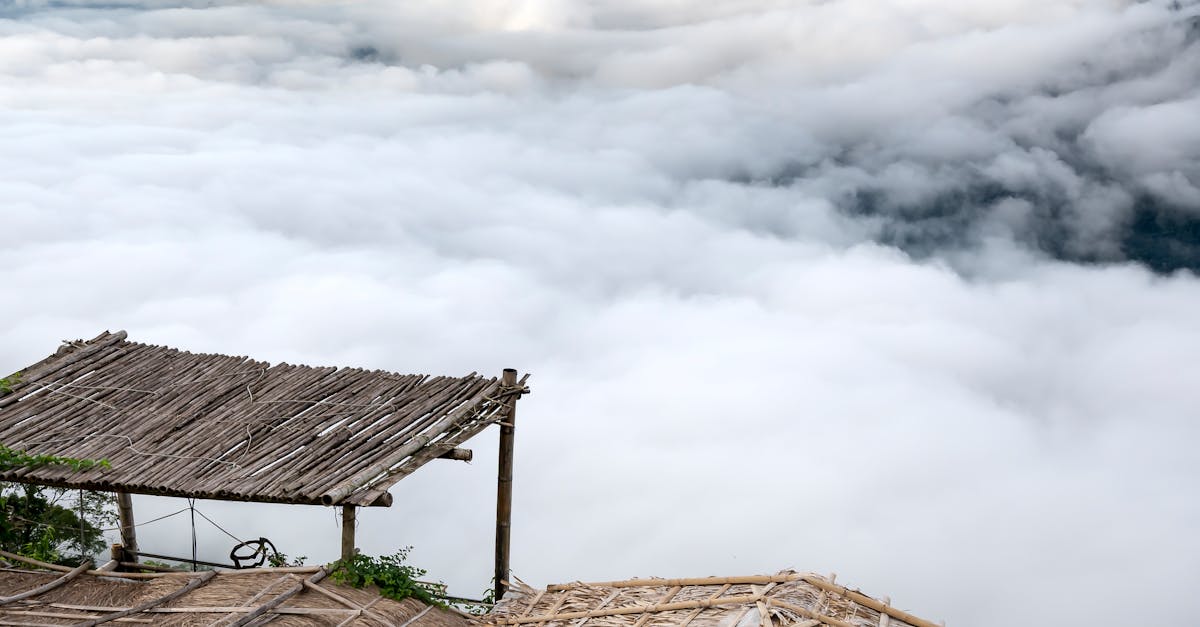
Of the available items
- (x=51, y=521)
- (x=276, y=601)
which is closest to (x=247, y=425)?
(x=276, y=601)

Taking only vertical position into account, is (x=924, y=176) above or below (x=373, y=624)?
above

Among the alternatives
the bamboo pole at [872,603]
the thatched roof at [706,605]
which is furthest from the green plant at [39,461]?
the bamboo pole at [872,603]

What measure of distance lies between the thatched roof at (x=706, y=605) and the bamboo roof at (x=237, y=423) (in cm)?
181

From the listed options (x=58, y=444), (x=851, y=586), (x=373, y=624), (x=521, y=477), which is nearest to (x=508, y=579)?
(x=373, y=624)

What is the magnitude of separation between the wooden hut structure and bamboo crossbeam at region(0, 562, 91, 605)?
33.2 inches

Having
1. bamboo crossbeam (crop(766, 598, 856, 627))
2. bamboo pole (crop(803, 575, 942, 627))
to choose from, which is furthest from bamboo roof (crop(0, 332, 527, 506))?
bamboo pole (crop(803, 575, 942, 627))

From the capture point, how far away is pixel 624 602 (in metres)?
9.76

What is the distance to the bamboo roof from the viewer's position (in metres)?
9.86

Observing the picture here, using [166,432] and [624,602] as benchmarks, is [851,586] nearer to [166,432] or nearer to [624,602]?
[624,602]

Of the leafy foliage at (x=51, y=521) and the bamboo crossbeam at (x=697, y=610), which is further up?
the leafy foliage at (x=51, y=521)

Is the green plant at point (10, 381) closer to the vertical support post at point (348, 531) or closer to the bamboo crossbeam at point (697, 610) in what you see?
the vertical support post at point (348, 531)

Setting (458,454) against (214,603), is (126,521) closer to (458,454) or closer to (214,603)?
(214,603)

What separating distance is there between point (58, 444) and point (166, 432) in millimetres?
1193

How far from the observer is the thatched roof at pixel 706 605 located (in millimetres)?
8891
